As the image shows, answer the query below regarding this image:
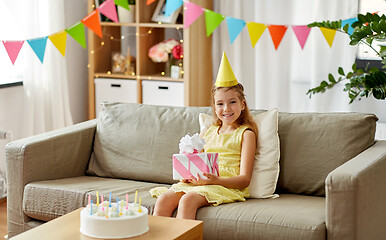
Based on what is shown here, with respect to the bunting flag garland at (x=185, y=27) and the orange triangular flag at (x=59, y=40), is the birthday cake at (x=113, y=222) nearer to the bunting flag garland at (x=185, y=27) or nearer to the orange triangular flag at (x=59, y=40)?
the bunting flag garland at (x=185, y=27)

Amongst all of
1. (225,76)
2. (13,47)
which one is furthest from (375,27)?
(13,47)

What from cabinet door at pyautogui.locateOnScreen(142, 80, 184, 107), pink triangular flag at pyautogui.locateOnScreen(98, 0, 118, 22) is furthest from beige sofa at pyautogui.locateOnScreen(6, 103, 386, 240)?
cabinet door at pyautogui.locateOnScreen(142, 80, 184, 107)

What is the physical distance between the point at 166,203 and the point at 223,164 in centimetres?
36

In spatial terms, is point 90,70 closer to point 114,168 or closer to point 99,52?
point 99,52

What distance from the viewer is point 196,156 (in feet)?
8.80

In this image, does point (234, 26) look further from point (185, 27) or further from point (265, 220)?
point (265, 220)

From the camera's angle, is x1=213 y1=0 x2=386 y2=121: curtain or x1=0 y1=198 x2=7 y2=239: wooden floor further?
x1=213 y1=0 x2=386 y2=121: curtain

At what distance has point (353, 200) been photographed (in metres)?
2.40

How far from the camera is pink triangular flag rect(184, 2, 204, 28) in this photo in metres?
4.28

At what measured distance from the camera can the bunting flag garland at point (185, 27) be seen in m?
3.87

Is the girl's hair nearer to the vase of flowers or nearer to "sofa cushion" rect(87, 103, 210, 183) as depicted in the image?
"sofa cushion" rect(87, 103, 210, 183)

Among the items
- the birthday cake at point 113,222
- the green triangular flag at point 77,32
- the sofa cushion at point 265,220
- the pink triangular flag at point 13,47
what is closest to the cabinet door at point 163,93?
the green triangular flag at point 77,32

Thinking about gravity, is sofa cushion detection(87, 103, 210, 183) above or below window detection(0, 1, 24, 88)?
below

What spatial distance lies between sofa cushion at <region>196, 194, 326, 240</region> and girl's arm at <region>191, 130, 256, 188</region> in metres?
0.10
